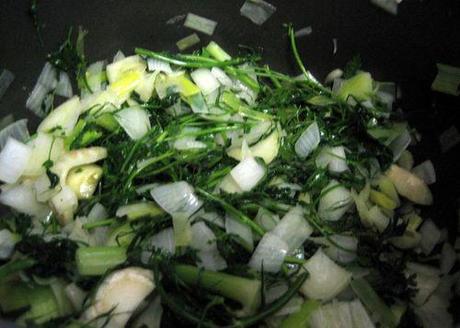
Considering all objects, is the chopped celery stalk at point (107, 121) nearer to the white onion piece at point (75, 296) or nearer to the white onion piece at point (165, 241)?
the white onion piece at point (165, 241)

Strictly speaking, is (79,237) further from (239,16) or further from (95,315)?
(239,16)

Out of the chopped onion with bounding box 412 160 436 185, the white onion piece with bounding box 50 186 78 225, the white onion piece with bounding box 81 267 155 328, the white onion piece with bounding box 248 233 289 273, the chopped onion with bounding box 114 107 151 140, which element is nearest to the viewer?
the white onion piece with bounding box 81 267 155 328

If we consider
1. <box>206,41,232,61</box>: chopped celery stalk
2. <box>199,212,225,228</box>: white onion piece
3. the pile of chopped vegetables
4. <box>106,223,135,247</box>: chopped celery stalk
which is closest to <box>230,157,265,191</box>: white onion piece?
the pile of chopped vegetables

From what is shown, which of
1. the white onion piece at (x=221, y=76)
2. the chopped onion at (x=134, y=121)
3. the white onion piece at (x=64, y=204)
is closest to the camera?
the white onion piece at (x=64, y=204)

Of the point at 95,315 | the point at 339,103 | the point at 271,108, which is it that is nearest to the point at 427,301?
the point at 339,103

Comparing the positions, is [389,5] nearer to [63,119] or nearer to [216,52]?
[216,52]

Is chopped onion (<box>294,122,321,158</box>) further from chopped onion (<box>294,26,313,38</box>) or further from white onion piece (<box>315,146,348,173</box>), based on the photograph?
chopped onion (<box>294,26,313,38</box>)

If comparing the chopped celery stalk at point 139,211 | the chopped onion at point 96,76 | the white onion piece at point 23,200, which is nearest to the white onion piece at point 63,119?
the chopped onion at point 96,76
